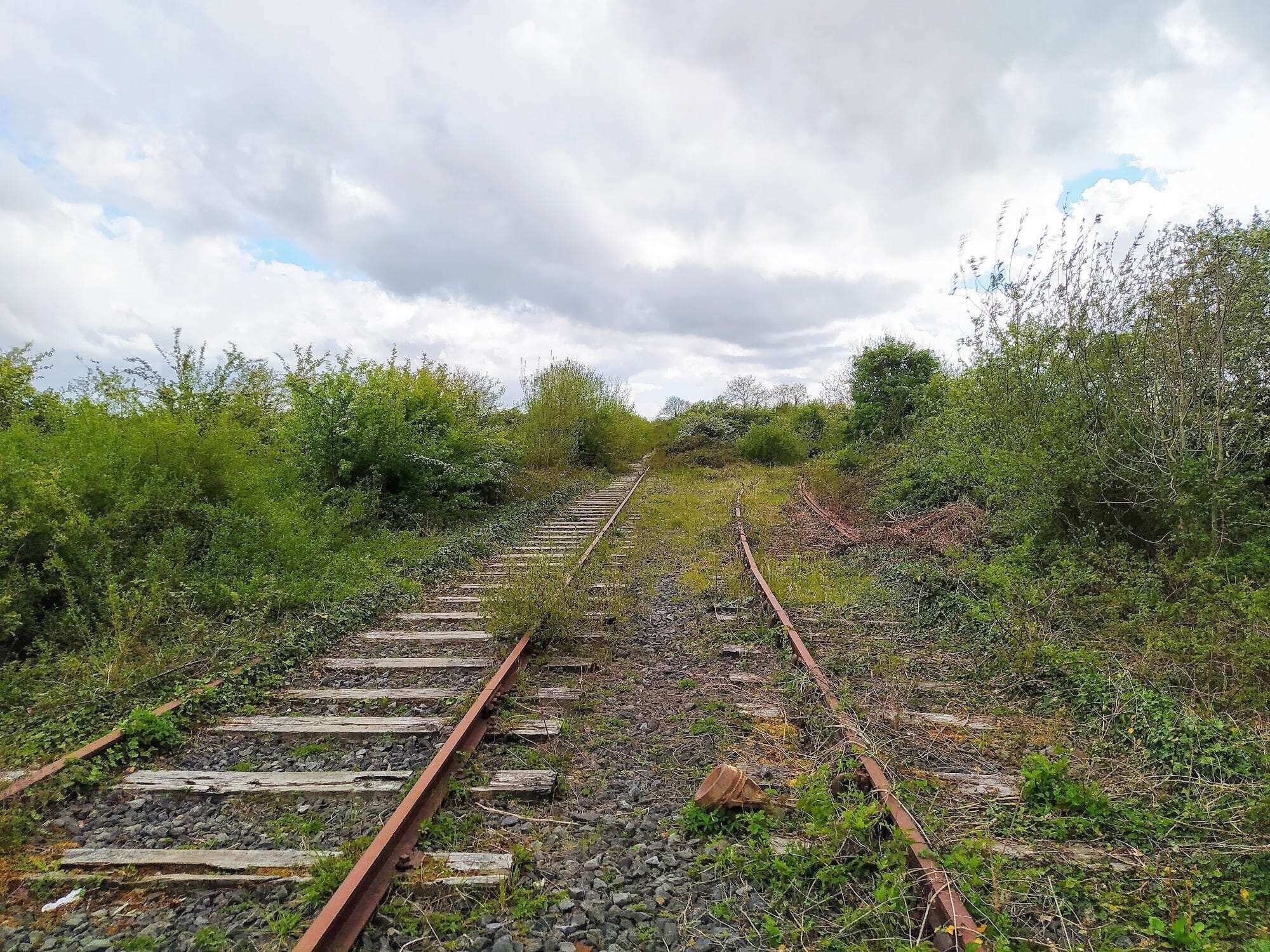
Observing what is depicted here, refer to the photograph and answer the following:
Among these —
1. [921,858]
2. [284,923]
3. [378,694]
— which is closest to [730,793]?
[921,858]

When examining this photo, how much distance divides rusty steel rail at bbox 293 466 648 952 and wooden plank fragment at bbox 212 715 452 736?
0.97 ft

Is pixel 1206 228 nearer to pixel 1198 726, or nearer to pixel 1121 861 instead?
pixel 1198 726

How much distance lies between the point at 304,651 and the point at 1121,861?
567cm

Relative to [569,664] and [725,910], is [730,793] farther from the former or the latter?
[569,664]

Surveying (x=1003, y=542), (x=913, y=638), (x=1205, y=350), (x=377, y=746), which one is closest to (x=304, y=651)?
(x=377, y=746)

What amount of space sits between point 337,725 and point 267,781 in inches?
27.0

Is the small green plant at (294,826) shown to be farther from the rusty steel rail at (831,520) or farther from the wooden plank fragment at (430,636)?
the rusty steel rail at (831,520)

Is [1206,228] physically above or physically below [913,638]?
above

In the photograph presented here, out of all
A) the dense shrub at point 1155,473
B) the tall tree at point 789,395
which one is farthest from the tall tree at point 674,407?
the dense shrub at point 1155,473

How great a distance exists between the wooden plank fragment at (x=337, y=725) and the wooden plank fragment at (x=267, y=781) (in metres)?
0.49

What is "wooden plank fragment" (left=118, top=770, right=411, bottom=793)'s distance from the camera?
11.7 ft

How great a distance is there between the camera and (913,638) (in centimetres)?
586

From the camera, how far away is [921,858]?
8.85 feet

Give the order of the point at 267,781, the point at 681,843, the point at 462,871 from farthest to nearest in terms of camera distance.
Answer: the point at 267,781 → the point at 681,843 → the point at 462,871
